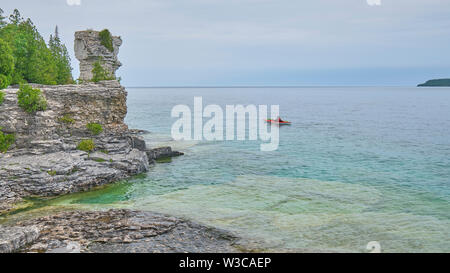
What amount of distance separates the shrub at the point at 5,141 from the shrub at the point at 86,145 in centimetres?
660

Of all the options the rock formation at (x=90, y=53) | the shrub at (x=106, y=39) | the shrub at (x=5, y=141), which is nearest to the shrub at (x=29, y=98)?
the shrub at (x=5, y=141)

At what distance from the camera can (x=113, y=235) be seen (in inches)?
928

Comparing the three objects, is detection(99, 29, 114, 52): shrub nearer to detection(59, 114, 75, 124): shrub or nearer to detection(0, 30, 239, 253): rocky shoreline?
detection(0, 30, 239, 253): rocky shoreline

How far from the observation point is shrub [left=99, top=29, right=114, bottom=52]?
52.4 m

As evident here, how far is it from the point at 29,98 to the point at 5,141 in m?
4.99

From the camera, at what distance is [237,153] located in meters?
56.2

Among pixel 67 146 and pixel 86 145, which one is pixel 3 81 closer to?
pixel 67 146

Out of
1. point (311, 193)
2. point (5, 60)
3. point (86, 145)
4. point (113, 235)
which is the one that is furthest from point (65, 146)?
point (311, 193)

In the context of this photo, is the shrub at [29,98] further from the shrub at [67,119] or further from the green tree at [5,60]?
the green tree at [5,60]

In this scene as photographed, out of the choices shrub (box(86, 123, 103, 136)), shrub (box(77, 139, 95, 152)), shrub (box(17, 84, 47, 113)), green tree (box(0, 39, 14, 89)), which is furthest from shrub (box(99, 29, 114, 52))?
shrub (box(77, 139, 95, 152))

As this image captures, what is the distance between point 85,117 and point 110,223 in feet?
68.4

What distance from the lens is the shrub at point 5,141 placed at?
→ 3606 cm

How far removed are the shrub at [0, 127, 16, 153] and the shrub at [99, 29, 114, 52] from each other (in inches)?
841
